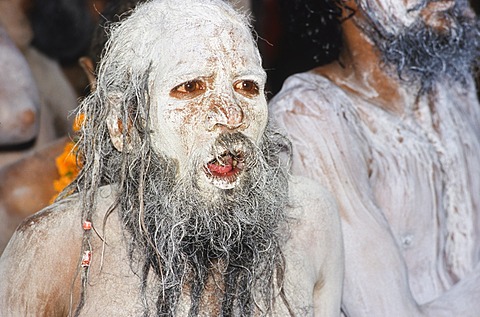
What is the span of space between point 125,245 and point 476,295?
132 centimetres

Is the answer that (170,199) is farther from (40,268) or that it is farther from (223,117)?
(40,268)

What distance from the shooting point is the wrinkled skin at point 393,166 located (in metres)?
3.70

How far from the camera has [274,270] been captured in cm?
322

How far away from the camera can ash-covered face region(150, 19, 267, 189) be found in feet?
9.94

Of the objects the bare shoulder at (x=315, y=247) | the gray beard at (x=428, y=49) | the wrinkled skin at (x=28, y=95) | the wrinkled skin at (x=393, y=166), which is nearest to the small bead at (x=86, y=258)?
the bare shoulder at (x=315, y=247)

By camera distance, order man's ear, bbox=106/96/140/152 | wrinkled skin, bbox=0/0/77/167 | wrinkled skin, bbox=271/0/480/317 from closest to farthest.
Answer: man's ear, bbox=106/96/140/152 → wrinkled skin, bbox=271/0/480/317 → wrinkled skin, bbox=0/0/77/167

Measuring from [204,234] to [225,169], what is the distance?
0.67 feet

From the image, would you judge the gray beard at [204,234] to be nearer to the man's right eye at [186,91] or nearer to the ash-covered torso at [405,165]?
the man's right eye at [186,91]

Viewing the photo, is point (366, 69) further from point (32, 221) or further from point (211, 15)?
point (32, 221)

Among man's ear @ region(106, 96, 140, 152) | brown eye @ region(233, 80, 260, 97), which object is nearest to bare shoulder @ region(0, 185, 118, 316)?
man's ear @ region(106, 96, 140, 152)

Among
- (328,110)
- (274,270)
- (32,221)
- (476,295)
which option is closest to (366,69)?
(328,110)

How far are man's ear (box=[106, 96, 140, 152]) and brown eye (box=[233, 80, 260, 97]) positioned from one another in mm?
325

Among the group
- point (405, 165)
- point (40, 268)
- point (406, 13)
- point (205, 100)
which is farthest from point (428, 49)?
point (40, 268)

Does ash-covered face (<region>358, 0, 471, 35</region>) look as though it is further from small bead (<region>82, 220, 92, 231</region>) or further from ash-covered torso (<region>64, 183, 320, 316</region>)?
small bead (<region>82, 220, 92, 231</region>)
